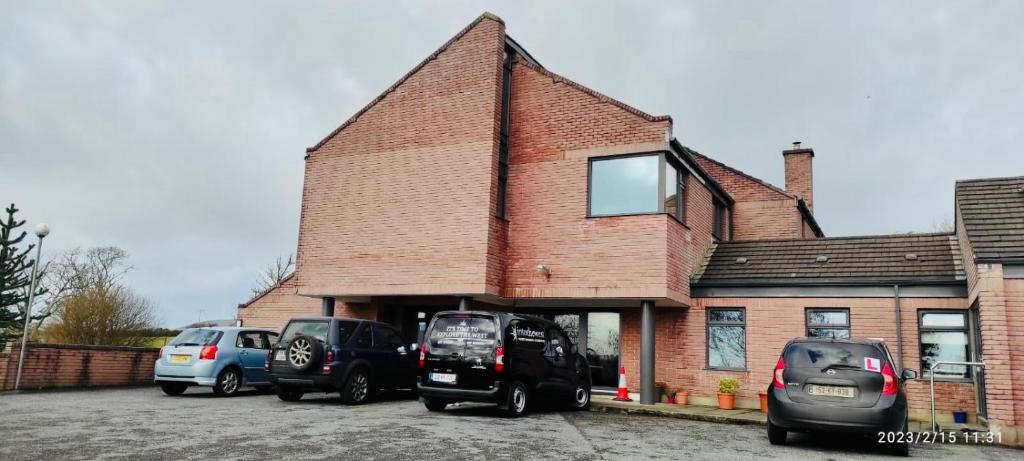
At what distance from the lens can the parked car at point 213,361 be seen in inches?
559

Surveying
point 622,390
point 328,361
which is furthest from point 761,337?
point 328,361

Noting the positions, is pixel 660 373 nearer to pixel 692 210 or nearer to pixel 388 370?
pixel 692 210

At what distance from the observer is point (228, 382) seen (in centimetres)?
1464

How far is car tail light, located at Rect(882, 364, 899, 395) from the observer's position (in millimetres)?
8936

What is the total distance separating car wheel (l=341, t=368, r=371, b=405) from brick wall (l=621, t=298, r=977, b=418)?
627cm

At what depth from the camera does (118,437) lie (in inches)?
330

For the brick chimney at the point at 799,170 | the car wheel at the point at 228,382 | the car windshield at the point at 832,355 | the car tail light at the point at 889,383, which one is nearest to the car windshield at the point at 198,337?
the car wheel at the point at 228,382

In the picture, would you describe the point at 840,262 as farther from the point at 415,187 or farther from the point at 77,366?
the point at 77,366

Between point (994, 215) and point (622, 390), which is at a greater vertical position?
point (994, 215)

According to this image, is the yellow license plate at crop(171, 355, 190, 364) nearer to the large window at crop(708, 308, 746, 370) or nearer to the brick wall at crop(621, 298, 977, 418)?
the brick wall at crop(621, 298, 977, 418)

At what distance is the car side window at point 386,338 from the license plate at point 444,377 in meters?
2.64

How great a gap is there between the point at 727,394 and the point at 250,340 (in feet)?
33.0

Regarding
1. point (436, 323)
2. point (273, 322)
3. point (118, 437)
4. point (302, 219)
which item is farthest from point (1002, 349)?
point (273, 322)

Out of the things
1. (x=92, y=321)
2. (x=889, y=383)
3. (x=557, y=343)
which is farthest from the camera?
(x=92, y=321)
